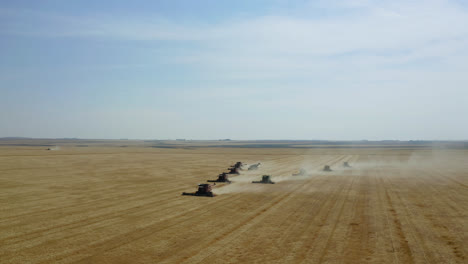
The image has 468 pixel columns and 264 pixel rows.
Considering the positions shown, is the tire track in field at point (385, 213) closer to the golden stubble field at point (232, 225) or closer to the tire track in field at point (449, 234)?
the golden stubble field at point (232, 225)

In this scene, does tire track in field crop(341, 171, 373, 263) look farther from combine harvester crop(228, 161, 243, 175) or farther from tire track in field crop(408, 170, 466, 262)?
combine harvester crop(228, 161, 243, 175)

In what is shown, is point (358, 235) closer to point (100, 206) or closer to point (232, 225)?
point (232, 225)

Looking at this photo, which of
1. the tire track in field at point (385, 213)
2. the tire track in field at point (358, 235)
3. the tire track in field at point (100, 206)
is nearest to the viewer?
the tire track in field at point (358, 235)

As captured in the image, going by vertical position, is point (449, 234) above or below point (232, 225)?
above

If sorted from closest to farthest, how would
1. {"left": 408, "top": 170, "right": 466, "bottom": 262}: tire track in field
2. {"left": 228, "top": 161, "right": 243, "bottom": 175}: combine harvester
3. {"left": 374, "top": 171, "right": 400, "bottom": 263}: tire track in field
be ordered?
1. {"left": 408, "top": 170, "right": 466, "bottom": 262}: tire track in field
2. {"left": 374, "top": 171, "right": 400, "bottom": 263}: tire track in field
3. {"left": 228, "top": 161, "right": 243, "bottom": 175}: combine harvester

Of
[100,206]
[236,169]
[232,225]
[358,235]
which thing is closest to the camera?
[358,235]

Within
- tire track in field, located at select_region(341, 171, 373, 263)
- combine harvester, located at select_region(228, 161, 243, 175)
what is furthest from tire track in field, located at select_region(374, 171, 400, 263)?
combine harvester, located at select_region(228, 161, 243, 175)

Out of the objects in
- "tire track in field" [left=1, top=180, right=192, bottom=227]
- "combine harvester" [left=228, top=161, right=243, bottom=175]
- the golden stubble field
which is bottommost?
"tire track in field" [left=1, top=180, right=192, bottom=227]

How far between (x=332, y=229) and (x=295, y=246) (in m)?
4.11

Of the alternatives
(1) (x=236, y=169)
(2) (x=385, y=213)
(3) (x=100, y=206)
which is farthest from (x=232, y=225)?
(1) (x=236, y=169)

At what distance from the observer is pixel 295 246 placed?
659 inches

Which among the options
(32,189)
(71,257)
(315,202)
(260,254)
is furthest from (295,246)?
(32,189)

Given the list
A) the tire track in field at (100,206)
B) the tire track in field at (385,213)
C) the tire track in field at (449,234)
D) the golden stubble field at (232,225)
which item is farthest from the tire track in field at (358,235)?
the tire track in field at (100,206)

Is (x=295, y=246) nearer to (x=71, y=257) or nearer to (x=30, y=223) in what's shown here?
(x=71, y=257)
